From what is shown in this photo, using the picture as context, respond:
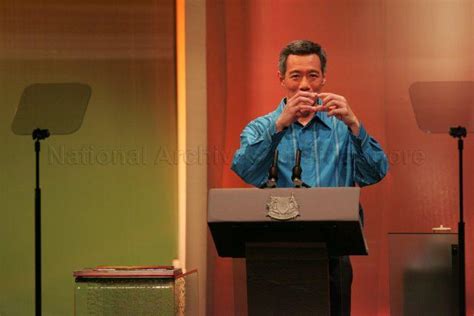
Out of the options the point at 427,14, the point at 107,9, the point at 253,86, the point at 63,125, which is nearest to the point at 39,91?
the point at 63,125

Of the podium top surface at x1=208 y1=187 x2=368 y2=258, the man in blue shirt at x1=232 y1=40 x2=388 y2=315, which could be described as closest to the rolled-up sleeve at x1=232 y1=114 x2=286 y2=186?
the man in blue shirt at x1=232 y1=40 x2=388 y2=315

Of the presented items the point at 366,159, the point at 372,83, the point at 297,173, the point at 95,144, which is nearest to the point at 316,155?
the point at 366,159

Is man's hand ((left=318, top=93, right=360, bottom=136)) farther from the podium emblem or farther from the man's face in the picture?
the podium emblem

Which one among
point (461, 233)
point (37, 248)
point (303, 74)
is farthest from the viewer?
point (37, 248)

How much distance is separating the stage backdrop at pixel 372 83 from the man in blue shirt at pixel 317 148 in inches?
39.5

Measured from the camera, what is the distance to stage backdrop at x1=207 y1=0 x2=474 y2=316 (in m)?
4.35

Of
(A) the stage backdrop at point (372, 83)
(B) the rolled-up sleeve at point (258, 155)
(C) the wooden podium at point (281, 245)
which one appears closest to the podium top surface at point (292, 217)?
(C) the wooden podium at point (281, 245)

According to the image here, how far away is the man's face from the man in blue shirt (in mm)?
127

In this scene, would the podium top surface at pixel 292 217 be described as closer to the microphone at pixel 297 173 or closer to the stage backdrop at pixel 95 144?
the microphone at pixel 297 173

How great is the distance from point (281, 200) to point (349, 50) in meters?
1.83

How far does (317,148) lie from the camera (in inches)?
133

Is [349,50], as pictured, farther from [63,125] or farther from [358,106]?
[63,125]

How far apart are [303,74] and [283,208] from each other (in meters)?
0.97

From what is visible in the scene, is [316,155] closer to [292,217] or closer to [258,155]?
[258,155]
